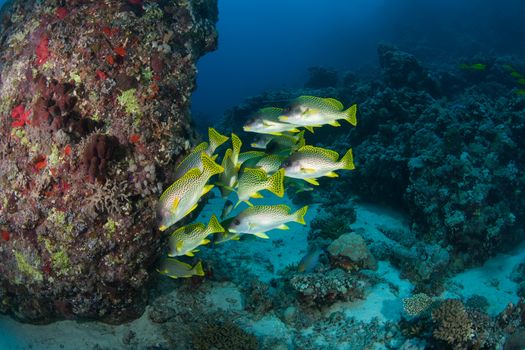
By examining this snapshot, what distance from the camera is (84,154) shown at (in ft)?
14.7

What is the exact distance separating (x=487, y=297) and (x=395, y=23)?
151 feet

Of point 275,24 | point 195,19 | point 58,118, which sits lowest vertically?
point 275,24

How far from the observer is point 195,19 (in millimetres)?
6996

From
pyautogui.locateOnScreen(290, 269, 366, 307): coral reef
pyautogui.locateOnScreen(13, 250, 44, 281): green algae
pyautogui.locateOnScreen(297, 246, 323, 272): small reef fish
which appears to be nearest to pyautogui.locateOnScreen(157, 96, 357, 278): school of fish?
pyautogui.locateOnScreen(13, 250, 44, 281): green algae

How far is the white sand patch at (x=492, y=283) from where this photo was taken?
23.5 ft

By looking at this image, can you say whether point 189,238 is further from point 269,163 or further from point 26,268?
point 26,268

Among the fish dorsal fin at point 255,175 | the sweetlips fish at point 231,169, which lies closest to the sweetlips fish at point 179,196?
the fish dorsal fin at point 255,175

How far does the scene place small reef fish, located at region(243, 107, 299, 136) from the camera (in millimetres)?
4566

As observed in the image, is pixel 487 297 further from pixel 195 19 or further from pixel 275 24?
pixel 275 24

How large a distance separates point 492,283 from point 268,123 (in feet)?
20.6

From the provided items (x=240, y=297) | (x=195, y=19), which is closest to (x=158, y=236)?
(x=240, y=297)

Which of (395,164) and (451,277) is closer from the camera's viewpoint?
(451,277)

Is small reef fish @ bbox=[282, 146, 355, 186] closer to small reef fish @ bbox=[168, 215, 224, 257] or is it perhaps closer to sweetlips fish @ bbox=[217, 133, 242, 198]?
sweetlips fish @ bbox=[217, 133, 242, 198]

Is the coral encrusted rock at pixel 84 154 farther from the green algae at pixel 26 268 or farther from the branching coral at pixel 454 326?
the branching coral at pixel 454 326
